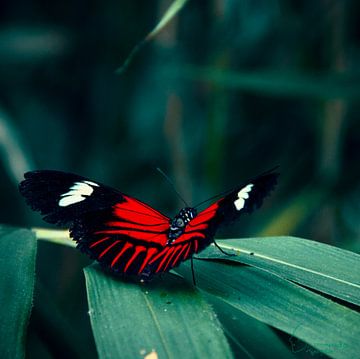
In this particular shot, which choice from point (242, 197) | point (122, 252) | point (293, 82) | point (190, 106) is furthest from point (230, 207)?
point (190, 106)

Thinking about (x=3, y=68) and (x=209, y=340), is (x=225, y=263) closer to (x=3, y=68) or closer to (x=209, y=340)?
(x=209, y=340)

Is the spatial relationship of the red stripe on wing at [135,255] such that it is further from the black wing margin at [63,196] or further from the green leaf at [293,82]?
the green leaf at [293,82]

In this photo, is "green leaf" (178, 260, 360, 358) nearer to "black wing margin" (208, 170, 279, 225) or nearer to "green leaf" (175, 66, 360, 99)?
"black wing margin" (208, 170, 279, 225)

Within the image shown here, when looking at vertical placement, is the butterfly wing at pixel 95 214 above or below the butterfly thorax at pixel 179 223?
above

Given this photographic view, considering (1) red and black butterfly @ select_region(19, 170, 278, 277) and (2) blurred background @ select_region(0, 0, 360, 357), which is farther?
(2) blurred background @ select_region(0, 0, 360, 357)

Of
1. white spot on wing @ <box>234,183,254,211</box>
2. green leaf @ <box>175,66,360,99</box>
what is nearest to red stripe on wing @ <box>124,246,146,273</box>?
white spot on wing @ <box>234,183,254,211</box>

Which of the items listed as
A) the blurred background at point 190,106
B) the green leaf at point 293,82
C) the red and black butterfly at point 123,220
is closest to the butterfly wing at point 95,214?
the red and black butterfly at point 123,220

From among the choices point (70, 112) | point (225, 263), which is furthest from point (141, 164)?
point (225, 263)

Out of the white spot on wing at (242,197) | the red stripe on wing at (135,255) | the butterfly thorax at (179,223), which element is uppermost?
the white spot on wing at (242,197)

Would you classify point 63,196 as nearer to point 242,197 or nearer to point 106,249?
point 106,249
